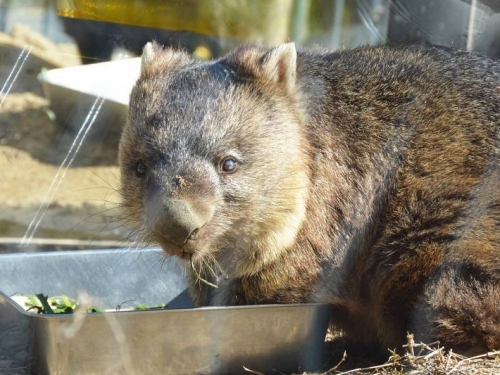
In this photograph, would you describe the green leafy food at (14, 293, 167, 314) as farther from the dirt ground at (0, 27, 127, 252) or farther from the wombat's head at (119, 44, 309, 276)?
the dirt ground at (0, 27, 127, 252)

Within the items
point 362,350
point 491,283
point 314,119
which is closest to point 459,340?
point 491,283

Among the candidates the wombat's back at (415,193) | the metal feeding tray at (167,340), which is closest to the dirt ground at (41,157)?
the metal feeding tray at (167,340)

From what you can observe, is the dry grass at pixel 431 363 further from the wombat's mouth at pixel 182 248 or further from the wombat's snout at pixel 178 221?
the wombat's snout at pixel 178 221

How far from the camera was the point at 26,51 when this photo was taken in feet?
26.2

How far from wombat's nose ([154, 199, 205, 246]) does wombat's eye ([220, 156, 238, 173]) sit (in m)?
0.38

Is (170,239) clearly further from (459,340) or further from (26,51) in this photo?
(26,51)

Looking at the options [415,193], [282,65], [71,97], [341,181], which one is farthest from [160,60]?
[71,97]

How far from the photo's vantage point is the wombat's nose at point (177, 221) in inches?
146

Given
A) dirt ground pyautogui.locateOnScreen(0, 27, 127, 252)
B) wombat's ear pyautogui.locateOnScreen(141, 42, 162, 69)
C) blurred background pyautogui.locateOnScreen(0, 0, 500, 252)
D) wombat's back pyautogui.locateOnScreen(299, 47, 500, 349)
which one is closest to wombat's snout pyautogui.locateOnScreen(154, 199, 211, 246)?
wombat's back pyautogui.locateOnScreen(299, 47, 500, 349)

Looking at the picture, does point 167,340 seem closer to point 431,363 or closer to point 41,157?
point 431,363

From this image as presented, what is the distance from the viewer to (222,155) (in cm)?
408

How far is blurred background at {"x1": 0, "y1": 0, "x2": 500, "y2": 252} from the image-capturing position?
7.03 m

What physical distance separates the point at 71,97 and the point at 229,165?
13.2 feet

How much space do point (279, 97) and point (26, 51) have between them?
4297 mm
